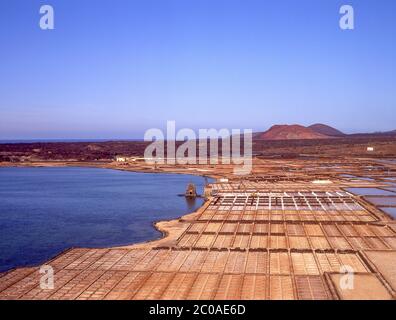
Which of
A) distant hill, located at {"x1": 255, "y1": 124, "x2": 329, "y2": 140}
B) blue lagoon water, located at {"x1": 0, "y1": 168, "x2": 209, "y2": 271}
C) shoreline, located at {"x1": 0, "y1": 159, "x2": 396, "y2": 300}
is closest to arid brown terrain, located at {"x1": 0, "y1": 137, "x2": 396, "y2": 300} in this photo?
shoreline, located at {"x1": 0, "y1": 159, "x2": 396, "y2": 300}

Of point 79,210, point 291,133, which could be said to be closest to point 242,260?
point 79,210

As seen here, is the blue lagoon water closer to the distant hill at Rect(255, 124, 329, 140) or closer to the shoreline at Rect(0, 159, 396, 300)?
the shoreline at Rect(0, 159, 396, 300)

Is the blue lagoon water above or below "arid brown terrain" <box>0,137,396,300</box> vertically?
below

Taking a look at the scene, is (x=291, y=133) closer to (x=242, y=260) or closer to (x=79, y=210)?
(x=79, y=210)

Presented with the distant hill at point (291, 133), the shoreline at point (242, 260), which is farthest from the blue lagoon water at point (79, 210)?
the distant hill at point (291, 133)

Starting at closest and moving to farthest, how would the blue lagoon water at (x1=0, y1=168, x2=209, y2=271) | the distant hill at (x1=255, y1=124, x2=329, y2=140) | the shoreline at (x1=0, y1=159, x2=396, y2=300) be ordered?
the shoreline at (x1=0, y1=159, x2=396, y2=300) → the blue lagoon water at (x1=0, y1=168, x2=209, y2=271) → the distant hill at (x1=255, y1=124, x2=329, y2=140)
